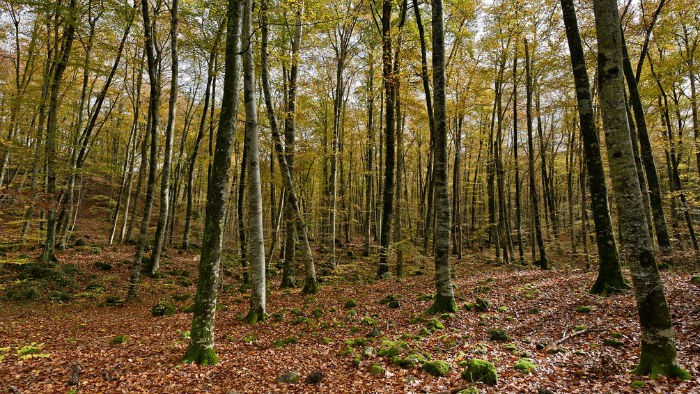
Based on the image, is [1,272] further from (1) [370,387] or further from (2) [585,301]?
(2) [585,301]

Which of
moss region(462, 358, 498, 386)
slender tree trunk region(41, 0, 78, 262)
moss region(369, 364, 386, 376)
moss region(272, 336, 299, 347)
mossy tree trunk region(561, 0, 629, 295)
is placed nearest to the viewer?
moss region(462, 358, 498, 386)

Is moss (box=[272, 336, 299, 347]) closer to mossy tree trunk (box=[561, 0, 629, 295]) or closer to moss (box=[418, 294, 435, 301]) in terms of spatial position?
moss (box=[418, 294, 435, 301])

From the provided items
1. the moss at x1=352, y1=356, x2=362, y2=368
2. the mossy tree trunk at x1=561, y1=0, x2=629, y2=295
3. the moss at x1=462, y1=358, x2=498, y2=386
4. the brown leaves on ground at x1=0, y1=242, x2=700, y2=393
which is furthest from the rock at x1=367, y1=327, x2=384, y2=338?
the mossy tree trunk at x1=561, y1=0, x2=629, y2=295

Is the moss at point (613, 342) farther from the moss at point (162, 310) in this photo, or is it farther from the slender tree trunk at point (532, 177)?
the moss at point (162, 310)

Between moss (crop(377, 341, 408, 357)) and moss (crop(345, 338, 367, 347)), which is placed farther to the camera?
moss (crop(345, 338, 367, 347))

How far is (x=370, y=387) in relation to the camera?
470cm

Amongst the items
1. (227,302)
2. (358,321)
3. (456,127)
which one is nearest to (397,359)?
(358,321)

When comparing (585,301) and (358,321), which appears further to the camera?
(358,321)

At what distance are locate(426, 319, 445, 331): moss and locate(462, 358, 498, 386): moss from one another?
2.14 m

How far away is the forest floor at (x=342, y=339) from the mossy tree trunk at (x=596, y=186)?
0.58 metres

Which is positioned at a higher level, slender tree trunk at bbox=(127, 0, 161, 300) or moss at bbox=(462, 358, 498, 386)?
slender tree trunk at bbox=(127, 0, 161, 300)

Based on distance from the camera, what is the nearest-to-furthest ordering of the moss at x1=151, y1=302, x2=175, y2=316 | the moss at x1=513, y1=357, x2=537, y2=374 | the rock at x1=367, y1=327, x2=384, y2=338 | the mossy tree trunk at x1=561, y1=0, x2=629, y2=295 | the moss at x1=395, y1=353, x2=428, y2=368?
1. the moss at x1=513, y1=357, x2=537, y2=374
2. the moss at x1=395, y1=353, x2=428, y2=368
3. the rock at x1=367, y1=327, x2=384, y2=338
4. the mossy tree trunk at x1=561, y1=0, x2=629, y2=295
5. the moss at x1=151, y1=302, x2=175, y2=316

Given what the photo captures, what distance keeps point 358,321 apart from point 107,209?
28.1m

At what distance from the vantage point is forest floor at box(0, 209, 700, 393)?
4.62 metres
